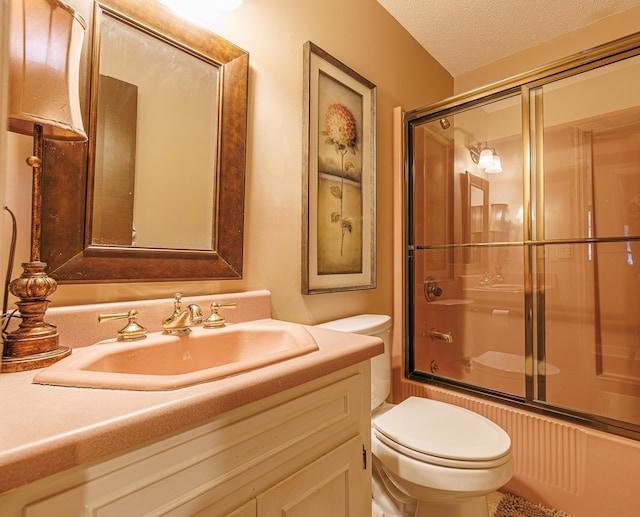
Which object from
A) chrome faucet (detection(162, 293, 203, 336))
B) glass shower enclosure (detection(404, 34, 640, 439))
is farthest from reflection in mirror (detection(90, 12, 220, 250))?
glass shower enclosure (detection(404, 34, 640, 439))

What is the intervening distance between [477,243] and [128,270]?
1818 mm

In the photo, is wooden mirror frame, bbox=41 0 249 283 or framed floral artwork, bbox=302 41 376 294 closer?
wooden mirror frame, bbox=41 0 249 283

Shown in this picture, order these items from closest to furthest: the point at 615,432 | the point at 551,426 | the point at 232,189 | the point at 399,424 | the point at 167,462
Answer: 1. the point at 167,462
2. the point at 232,189
3. the point at 399,424
4. the point at 615,432
5. the point at 551,426

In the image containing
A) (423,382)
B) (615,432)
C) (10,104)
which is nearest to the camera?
(10,104)

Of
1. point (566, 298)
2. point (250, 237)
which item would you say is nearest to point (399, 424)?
point (250, 237)

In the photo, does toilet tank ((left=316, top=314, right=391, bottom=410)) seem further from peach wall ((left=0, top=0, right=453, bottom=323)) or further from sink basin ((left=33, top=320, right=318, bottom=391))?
sink basin ((left=33, top=320, right=318, bottom=391))

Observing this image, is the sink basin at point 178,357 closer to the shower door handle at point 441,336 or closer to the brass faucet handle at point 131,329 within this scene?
the brass faucet handle at point 131,329

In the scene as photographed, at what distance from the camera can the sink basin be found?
0.54 metres

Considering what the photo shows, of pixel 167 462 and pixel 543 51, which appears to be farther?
pixel 543 51

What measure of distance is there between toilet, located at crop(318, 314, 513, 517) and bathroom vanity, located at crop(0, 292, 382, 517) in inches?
13.3

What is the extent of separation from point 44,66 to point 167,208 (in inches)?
16.5

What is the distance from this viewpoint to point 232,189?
1127mm

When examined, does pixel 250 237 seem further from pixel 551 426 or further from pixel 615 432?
pixel 615 432

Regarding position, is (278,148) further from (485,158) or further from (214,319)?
(485,158)
